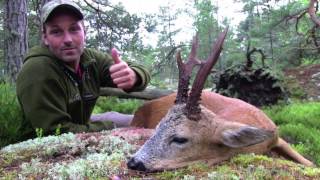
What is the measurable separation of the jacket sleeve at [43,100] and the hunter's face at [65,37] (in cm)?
28

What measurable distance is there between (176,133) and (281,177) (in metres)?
1.02

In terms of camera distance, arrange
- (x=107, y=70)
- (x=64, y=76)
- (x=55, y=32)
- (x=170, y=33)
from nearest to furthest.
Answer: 1. (x=64, y=76)
2. (x=55, y=32)
3. (x=107, y=70)
4. (x=170, y=33)

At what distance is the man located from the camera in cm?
527

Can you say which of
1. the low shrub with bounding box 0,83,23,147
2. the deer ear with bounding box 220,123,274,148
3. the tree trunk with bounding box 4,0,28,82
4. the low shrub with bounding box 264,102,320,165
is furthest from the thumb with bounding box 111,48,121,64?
the tree trunk with bounding box 4,0,28,82

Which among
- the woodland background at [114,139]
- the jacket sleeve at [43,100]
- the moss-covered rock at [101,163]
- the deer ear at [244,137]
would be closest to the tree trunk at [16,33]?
the woodland background at [114,139]

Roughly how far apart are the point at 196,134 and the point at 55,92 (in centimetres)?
189

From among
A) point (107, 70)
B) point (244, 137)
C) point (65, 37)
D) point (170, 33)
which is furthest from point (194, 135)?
point (170, 33)

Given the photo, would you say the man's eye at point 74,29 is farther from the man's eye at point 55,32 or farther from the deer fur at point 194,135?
the deer fur at point 194,135

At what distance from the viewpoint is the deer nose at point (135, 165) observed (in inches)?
140

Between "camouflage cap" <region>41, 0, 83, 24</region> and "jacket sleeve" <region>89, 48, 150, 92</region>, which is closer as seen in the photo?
"camouflage cap" <region>41, 0, 83, 24</region>

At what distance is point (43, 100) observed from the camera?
5250 millimetres

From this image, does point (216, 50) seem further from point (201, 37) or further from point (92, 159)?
point (201, 37)

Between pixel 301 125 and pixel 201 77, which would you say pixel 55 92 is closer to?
A: pixel 201 77

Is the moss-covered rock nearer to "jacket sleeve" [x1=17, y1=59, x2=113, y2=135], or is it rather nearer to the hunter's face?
"jacket sleeve" [x1=17, y1=59, x2=113, y2=135]
